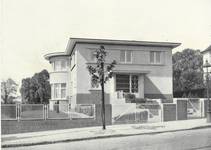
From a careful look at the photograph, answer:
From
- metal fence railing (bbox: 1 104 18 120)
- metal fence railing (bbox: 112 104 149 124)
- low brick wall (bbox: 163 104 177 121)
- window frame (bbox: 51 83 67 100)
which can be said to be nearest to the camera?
metal fence railing (bbox: 1 104 18 120)

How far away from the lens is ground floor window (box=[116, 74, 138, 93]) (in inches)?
1247

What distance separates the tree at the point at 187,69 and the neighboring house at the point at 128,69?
65.3ft

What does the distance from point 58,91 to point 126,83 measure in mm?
9384

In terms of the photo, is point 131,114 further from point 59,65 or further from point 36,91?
point 36,91

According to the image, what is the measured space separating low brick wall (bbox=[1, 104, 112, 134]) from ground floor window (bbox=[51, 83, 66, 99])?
55.2 feet

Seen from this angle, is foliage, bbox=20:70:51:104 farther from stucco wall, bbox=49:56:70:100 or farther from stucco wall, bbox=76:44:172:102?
stucco wall, bbox=76:44:172:102

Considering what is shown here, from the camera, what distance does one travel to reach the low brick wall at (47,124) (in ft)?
63.9

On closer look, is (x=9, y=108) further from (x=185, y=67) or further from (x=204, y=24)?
(x=185, y=67)

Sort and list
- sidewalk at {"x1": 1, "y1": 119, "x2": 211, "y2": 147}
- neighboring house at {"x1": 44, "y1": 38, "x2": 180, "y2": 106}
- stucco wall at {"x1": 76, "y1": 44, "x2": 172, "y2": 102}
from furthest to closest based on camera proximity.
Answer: stucco wall at {"x1": 76, "y1": 44, "x2": 172, "y2": 102}
neighboring house at {"x1": 44, "y1": 38, "x2": 180, "y2": 106}
sidewalk at {"x1": 1, "y1": 119, "x2": 211, "y2": 147}

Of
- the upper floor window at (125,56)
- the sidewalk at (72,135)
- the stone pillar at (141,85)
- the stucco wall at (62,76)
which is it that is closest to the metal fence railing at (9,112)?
the sidewalk at (72,135)

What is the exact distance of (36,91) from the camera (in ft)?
213

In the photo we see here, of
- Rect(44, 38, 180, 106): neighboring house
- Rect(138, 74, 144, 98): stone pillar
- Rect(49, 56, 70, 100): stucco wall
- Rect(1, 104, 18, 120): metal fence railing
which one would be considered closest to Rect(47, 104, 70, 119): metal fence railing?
Rect(1, 104, 18, 120): metal fence railing

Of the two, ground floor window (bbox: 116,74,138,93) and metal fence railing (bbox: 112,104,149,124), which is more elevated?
ground floor window (bbox: 116,74,138,93)

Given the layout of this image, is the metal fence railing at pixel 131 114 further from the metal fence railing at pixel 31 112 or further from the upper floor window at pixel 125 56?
the upper floor window at pixel 125 56
